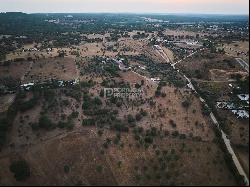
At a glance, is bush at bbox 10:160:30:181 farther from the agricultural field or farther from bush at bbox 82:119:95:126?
bush at bbox 82:119:95:126

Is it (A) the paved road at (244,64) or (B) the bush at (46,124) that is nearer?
(A) the paved road at (244,64)

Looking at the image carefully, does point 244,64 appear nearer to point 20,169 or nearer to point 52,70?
point 20,169

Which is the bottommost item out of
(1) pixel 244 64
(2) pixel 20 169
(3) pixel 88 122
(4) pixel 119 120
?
(2) pixel 20 169

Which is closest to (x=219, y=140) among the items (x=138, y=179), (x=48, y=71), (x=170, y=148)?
(x=170, y=148)

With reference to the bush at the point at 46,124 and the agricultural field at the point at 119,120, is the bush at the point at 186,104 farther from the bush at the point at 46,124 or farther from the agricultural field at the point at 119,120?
Result: the bush at the point at 46,124

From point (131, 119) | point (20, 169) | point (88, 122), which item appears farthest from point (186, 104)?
point (20, 169)

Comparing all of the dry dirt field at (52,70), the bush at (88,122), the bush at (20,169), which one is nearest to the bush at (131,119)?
the bush at (88,122)

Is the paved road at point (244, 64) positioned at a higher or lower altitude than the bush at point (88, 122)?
higher

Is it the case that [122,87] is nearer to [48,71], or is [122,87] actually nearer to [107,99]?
[107,99]

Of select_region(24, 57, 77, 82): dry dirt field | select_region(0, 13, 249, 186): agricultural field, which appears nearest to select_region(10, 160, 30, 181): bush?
select_region(0, 13, 249, 186): agricultural field

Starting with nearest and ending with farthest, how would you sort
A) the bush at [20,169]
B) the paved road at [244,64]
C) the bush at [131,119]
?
the bush at [20,169] → the paved road at [244,64] → the bush at [131,119]
